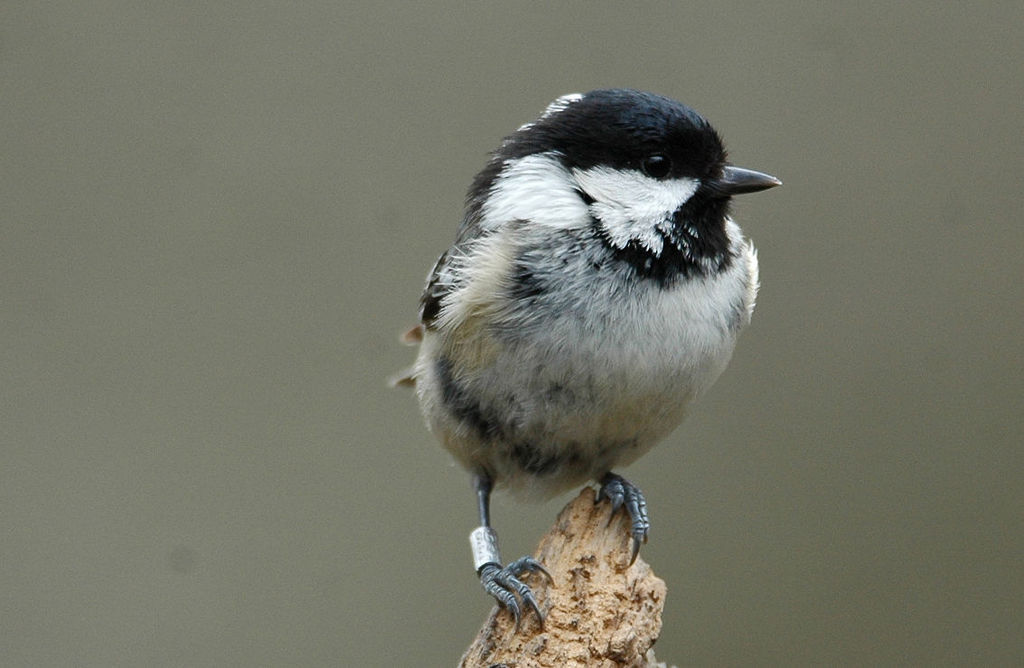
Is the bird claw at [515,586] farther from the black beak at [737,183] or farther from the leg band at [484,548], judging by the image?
the black beak at [737,183]

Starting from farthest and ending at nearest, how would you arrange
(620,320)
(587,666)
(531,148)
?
(531,148) < (620,320) < (587,666)

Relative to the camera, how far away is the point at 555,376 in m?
2.05

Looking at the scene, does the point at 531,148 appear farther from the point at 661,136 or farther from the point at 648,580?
the point at 648,580

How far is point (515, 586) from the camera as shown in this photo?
1929 mm

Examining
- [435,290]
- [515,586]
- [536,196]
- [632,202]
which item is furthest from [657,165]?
[515,586]

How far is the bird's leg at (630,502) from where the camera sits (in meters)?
2.08

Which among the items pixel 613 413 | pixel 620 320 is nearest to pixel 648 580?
pixel 613 413

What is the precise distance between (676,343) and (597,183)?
1.13 feet

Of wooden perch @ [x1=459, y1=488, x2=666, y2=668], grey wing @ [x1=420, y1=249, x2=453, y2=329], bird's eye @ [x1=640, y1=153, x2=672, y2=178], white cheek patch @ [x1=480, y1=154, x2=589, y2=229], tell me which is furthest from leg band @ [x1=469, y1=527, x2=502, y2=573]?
bird's eye @ [x1=640, y1=153, x2=672, y2=178]

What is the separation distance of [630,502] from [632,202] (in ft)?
1.98

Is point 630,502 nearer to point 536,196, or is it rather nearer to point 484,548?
point 484,548

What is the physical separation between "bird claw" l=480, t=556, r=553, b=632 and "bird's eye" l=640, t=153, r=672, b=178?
0.78m

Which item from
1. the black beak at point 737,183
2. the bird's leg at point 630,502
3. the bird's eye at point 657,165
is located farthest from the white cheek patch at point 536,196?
the bird's leg at point 630,502

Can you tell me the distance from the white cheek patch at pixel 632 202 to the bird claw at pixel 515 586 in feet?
2.07
